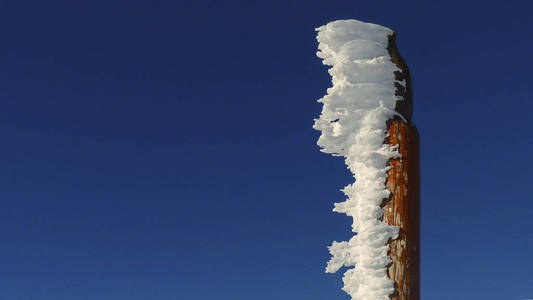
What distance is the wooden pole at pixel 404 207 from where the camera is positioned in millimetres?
4523

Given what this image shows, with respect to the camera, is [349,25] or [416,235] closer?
[416,235]

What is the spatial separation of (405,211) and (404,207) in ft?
0.12

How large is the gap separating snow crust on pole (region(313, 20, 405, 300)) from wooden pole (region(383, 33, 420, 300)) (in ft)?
0.20

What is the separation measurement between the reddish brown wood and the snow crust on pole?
0.06 meters

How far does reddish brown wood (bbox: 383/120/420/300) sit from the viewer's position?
14.8 ft

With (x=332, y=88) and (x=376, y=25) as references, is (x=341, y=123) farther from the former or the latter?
(x=376, y=25)

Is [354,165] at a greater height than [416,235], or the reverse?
[354,165]

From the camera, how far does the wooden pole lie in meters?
4.52

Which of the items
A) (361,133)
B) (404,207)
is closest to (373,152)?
(361,133)

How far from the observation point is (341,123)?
4922 millimetres

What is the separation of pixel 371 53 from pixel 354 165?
109cm

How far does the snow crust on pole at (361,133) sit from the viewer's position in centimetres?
460

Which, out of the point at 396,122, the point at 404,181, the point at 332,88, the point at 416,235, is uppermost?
the point at 332,88

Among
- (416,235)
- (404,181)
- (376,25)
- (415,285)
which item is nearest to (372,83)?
(376,25)
